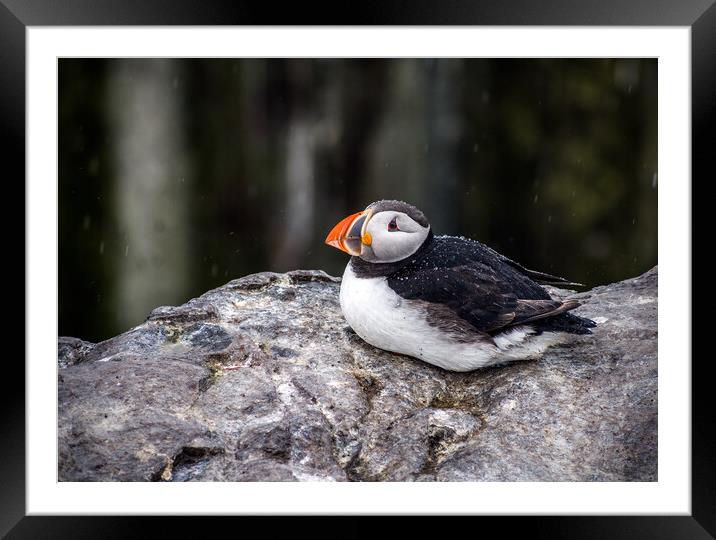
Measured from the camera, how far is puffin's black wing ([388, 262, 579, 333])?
427 centimetres

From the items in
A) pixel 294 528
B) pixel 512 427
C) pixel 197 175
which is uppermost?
pixel 197 175

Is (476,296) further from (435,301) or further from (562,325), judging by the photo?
(562,325)

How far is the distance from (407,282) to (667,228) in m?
1.32

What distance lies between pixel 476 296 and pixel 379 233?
62 centimetres

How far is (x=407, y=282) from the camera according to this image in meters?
4.36

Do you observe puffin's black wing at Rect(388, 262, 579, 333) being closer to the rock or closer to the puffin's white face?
the puffin's white face

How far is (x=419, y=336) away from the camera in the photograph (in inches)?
171

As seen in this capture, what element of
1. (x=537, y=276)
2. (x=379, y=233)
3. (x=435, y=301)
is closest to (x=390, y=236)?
(x=379, y=233)

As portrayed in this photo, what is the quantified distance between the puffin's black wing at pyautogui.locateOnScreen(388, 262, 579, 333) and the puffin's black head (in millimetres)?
151

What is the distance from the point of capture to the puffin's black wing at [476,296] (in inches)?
168
